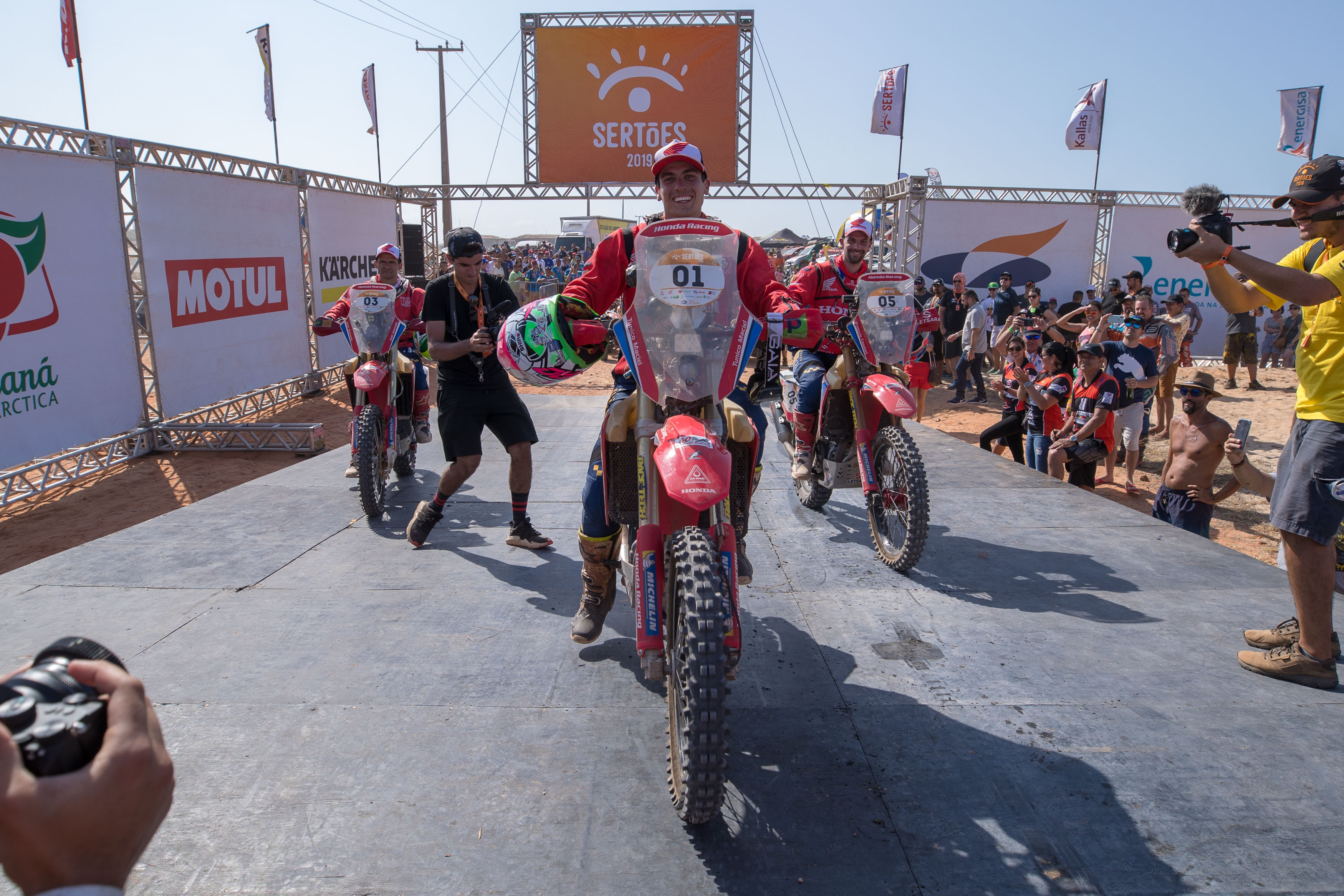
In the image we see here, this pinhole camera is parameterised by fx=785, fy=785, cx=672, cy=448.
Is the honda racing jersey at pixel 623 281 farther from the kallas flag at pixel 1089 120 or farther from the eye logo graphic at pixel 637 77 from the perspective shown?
the kallas flag at pixel 1089 120

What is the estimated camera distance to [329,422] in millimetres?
12984

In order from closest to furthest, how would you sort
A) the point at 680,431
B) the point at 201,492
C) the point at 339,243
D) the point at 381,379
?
the point at 680,431, the point at 381,379, the point at 201,492, the point at 339,243

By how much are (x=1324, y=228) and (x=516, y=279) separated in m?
28.3

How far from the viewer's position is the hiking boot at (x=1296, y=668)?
315 centimetres

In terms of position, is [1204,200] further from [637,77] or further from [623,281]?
[637,77]

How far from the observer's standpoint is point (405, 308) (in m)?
6.38

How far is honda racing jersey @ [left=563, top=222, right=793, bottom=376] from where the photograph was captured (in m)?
3.01

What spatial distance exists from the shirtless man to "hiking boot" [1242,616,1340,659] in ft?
6.94

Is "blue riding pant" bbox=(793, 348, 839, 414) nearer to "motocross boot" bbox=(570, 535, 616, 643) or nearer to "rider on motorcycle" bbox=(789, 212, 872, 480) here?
"rider on motorcycle" bbox=(789, 212, 872, 480)

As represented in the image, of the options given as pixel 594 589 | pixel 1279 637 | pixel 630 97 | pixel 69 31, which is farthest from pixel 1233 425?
pixel 69 31

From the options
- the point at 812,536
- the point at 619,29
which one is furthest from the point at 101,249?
the point at 619,29

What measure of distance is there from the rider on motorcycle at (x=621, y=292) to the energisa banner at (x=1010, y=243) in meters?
15.3

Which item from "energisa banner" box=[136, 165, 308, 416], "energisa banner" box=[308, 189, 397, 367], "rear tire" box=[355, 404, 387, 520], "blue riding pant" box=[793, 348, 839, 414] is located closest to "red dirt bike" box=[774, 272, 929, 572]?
"blue riding pant" box=[793, 348, 839, 414]

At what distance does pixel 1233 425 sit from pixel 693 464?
1155 cm
